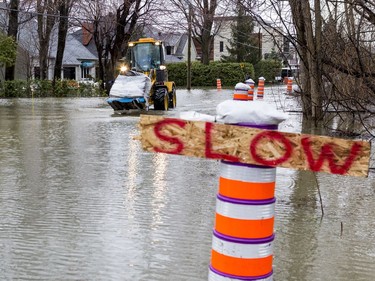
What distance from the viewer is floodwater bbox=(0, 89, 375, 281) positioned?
474cm

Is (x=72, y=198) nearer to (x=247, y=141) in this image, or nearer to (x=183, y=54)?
(x=247, y=141)

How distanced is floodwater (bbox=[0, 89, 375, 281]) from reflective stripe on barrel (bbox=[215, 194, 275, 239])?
167cm

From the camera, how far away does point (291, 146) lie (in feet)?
9.39

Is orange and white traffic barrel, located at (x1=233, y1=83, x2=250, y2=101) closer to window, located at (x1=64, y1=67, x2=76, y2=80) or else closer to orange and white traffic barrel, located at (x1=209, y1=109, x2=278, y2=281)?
orange and white traffic barrel, located at (x1=209, y1=109, x2=278, y2=281)

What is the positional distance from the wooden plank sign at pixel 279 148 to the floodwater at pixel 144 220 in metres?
1.87

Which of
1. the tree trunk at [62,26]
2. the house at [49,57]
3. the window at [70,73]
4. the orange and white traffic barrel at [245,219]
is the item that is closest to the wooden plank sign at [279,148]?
the orange and white traffic barrel at [245,219]

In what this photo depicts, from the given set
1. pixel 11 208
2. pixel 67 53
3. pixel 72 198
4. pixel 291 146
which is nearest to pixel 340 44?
pixel 72 198

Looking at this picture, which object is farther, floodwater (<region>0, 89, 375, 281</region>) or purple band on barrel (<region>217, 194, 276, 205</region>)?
floodwater (<region>0, 89, 375, 281</region>)

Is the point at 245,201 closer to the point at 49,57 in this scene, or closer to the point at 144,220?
the point at 144,220

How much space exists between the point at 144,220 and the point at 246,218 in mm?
3331

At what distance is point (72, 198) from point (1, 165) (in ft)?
8.94

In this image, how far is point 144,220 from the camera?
20.1 ft

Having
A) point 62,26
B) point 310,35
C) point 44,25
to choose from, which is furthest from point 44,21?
point 310,35

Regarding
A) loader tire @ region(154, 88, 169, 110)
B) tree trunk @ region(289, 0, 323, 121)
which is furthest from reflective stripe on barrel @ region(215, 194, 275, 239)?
loader tire @ region(154, 88, 169, 110)
